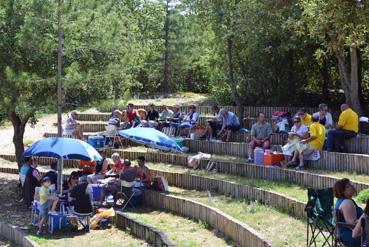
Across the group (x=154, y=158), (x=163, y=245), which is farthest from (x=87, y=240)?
(x=154, y=158)

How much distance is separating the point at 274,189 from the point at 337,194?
4.45 m

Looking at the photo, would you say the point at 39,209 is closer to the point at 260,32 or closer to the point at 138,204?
the point at 138,204

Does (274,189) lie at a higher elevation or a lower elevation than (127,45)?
lower

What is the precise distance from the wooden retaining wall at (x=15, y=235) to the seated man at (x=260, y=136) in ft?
18.4

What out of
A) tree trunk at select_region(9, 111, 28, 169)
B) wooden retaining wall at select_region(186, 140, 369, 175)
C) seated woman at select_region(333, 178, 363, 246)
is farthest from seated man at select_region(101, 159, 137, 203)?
seated woman at select_region(333, 178, 363, 246)

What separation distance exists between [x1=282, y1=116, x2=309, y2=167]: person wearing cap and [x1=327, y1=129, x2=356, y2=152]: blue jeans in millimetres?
515

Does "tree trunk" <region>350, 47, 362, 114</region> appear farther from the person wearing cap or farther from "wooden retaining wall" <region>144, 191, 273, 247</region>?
"wooden retaining wall" <region>144, 191, 273, 247</region>

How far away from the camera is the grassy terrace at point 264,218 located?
32.1 feet

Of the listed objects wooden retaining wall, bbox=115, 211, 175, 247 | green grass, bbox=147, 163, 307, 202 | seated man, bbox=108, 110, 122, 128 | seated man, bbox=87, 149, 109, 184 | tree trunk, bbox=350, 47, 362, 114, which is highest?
tree trunk, bbox=350, 47, 362, 114

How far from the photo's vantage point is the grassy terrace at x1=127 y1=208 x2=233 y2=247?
1105cm

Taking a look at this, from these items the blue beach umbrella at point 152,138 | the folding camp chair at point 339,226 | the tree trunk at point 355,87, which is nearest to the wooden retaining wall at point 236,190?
the blue beach umbrella at point 152,138

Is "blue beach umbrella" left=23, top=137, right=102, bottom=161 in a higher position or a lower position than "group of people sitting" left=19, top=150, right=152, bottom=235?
higher

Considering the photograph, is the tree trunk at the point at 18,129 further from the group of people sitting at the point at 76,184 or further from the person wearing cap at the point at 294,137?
the person wearing cap at the point at 294,137

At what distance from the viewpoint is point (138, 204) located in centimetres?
1485
